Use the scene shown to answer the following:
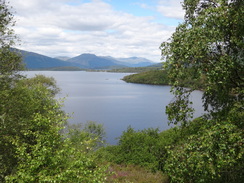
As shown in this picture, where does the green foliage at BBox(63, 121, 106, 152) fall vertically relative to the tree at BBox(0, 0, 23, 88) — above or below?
below

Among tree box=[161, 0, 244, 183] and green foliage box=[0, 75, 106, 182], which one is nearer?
tree box=[161, 0, 244, 183]

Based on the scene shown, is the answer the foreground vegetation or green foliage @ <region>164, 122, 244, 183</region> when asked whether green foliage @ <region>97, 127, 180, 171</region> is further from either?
green foliage @ <region>164, 122, 244, 183</region>

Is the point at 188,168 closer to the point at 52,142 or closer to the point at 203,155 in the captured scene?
the point at 203,155

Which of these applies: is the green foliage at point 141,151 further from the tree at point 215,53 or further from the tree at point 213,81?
the tree at point 215,53

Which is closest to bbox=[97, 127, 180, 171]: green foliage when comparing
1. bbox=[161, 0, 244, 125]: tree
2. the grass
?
the grass

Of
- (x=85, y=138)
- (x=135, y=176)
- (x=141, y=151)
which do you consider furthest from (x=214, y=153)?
(x=141, y=151)

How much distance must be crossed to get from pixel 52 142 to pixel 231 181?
Result: 12.1 metres

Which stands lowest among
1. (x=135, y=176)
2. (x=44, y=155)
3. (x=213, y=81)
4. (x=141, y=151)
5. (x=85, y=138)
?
(x=135, y=176)

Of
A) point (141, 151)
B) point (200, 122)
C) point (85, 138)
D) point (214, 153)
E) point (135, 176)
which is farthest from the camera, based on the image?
point (141, 151)

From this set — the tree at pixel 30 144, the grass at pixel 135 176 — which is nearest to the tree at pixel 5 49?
the tree at pixel 30 144

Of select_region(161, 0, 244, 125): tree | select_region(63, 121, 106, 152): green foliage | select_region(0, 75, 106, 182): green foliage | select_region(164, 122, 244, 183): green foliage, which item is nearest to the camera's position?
select_region(164, 122, 244, 183): green foliage

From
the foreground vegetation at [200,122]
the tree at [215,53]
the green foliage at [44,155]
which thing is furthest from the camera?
the green foliage at [44,155]

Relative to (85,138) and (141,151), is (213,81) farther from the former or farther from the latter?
(141,151)

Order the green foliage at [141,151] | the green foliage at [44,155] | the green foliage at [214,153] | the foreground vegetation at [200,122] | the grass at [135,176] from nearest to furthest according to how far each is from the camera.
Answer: the green foliage at [214,153]
the foreground vegetation at [200,122]
the green foliage at [44,155]
the grass at [135,176]
the green foliage at [141,151]
